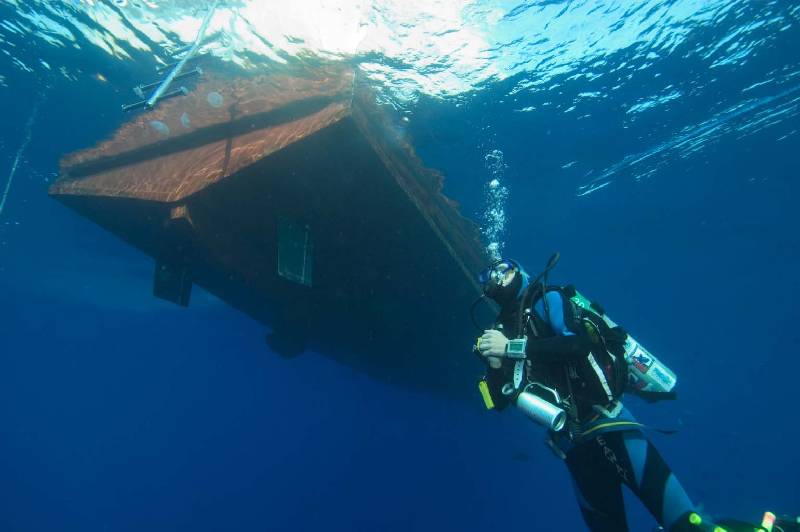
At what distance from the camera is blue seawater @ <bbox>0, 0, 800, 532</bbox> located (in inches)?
319

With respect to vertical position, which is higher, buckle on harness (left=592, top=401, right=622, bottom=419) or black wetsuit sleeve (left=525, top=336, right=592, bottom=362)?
black wetsuit sleeve (left=525, top=336, right=592, bottom=362)

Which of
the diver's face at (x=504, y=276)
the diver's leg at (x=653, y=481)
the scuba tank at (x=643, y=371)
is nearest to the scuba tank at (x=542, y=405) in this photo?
the diver's leg at (x=653, y=481)

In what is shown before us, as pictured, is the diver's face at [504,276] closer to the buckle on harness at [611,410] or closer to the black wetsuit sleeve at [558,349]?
the black wetsuit sleeve at [558,349]

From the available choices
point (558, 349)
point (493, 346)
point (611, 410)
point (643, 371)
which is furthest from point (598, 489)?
point (493, 346)

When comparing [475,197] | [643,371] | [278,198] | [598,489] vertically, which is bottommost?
[598,489]

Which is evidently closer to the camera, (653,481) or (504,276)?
(653,481)

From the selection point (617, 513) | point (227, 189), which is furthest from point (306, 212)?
point (617, 513)

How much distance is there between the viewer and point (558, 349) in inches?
140

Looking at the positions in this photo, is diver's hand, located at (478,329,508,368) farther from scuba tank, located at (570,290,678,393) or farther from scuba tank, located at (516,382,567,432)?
scuba tank, located at (570,290,678,393)

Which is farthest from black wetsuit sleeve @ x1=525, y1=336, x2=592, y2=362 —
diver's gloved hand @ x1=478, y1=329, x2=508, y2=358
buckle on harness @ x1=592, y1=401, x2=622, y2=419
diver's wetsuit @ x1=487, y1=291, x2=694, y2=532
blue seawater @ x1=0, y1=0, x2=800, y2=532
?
blue seawater @ x1=0, y1=0, x2=800, y2=532

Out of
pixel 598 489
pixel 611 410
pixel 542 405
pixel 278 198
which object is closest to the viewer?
pixel 542 405

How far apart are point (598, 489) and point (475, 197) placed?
13192mm

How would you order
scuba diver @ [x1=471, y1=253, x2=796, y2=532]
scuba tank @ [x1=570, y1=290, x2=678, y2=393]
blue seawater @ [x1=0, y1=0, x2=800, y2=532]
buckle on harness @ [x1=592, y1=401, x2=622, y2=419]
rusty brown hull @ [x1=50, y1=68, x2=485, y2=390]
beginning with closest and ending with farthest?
scuba diver @ [x1=471, y1=253, x2=796, y2=532] → buckle on harness @ [x1=592, y1=401, x2=622, y2=419] → scuba tank @ [x1=570, y1=290, x2=678, y2=393] → rusty brown hull @ [x1=50, y1=68, x2=485, y2=390] → blue seawater @ [x1=0, y1=0, x2=800, y2=532]

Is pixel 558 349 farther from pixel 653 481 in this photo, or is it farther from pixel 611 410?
pixel 653 481
